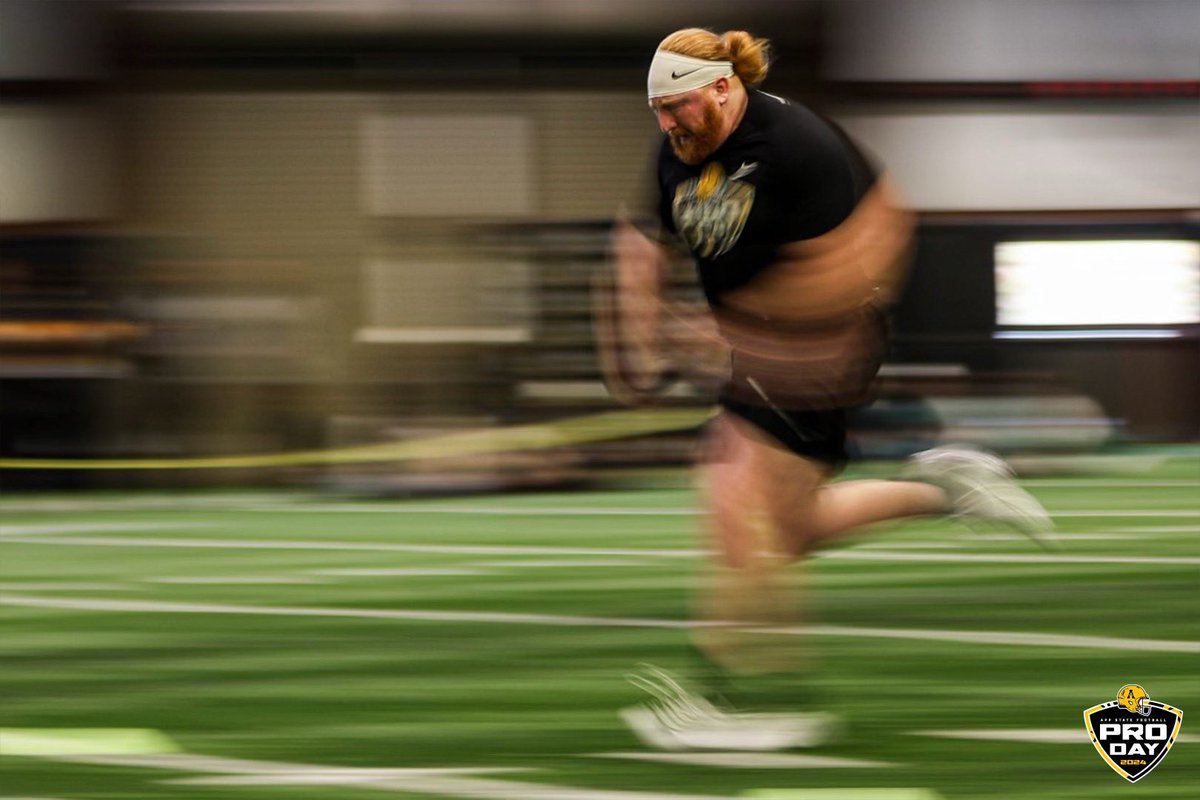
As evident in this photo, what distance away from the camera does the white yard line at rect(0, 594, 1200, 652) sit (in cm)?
598

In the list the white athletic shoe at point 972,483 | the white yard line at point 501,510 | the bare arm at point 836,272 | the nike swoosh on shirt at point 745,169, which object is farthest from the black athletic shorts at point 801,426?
the white yard line at point 501,510

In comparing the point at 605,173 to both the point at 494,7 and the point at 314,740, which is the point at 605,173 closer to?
the point at 494,7

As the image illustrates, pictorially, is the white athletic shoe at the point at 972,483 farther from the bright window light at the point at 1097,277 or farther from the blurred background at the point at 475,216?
the bright window light at the point at 1097,277

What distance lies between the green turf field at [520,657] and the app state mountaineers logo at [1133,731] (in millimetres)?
44

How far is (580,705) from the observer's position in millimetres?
5176

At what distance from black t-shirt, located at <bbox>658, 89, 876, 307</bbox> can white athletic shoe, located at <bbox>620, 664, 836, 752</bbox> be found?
921 mm

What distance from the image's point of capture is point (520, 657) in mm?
5918

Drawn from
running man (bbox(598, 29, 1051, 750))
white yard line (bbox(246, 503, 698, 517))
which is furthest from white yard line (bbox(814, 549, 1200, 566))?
running man (bbox(598, 29, 1051, 750))

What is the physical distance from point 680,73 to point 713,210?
0.29 m

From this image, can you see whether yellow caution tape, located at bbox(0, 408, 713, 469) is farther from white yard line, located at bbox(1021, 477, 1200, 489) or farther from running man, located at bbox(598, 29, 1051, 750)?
running man, located at bbox(598, 29, 1051, 750)

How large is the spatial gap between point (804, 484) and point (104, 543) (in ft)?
17.9

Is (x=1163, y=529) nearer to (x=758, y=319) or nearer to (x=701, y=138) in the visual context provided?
(x=758, y=319)

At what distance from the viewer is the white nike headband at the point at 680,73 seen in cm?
447

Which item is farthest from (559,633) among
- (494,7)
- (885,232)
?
(494,7)
